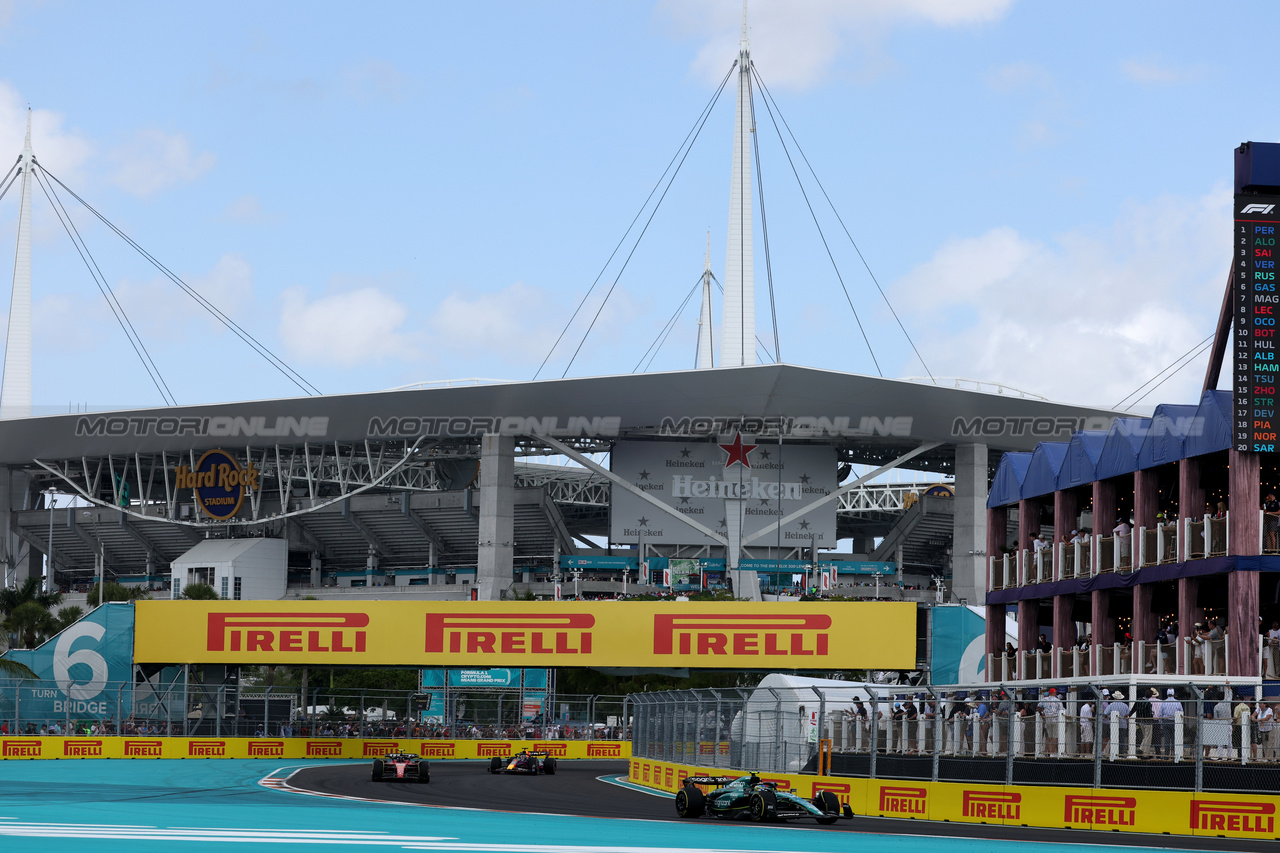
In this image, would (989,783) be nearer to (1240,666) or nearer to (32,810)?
(1240,666)

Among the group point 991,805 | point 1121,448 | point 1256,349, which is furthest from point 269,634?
point 1256,349

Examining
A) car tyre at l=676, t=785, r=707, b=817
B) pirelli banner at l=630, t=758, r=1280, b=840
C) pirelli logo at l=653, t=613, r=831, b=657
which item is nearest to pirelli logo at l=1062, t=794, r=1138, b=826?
pirelli banner at l=630, t=758, r=1280, b=840

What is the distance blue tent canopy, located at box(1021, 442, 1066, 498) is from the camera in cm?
3731

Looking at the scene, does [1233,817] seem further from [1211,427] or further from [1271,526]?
[1211,427]

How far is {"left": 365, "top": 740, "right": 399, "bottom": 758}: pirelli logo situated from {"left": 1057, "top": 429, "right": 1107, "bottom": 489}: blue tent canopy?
24.7 meters

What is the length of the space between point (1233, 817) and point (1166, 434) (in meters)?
10.9

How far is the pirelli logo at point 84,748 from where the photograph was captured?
46.0 m

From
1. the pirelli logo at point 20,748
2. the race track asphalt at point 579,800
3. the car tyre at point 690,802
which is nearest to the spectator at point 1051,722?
the race track asphalt at point 579,800

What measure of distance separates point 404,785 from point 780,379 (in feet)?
131

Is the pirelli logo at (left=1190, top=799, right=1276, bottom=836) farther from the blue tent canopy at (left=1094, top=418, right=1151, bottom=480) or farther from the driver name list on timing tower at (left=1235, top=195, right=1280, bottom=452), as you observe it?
the blue tent canopy at (left=1094, top=418, right=1151, bottom=480)

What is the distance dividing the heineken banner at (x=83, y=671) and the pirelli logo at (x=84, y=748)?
75 centimetres

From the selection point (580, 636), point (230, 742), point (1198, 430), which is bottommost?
point (230, 742)

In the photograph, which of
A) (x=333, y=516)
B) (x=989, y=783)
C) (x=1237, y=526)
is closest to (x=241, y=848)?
(x=989, y=783)

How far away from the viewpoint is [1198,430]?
97.2 ft
